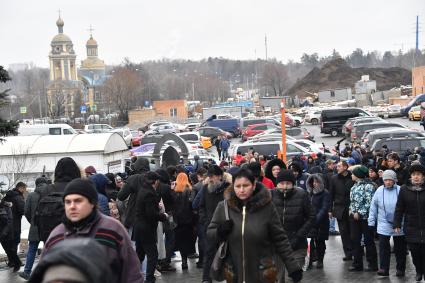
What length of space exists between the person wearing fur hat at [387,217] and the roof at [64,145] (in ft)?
57.6

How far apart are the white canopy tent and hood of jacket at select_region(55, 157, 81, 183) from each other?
1940cm

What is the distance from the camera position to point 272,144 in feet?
118

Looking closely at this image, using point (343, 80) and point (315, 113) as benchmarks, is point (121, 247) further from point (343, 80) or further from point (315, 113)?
Answer: point (343, 80)

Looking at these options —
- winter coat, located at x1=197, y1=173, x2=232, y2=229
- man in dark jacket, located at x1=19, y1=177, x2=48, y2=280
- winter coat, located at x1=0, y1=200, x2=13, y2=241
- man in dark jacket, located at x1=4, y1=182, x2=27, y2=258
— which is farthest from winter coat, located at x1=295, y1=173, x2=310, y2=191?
winter coat, located at x1=0, y1=200, x2=13, y2=241

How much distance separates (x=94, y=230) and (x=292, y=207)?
5647mm

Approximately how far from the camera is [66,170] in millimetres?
9281

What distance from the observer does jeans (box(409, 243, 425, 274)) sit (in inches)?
471

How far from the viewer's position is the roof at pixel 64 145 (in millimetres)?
29531

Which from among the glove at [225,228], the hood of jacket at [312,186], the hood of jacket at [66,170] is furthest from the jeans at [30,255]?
the glove at [225,228]

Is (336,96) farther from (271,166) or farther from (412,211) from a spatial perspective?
(412,211)

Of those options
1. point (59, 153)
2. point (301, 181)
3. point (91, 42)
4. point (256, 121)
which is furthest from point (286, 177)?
point (91, 42)

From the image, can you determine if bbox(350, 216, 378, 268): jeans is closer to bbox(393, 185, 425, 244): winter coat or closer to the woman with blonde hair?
bbox(393, 185, 425, 244): winter coat

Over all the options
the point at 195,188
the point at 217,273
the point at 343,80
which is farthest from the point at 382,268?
the point at 343,80

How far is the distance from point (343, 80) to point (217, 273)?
119368 mm
